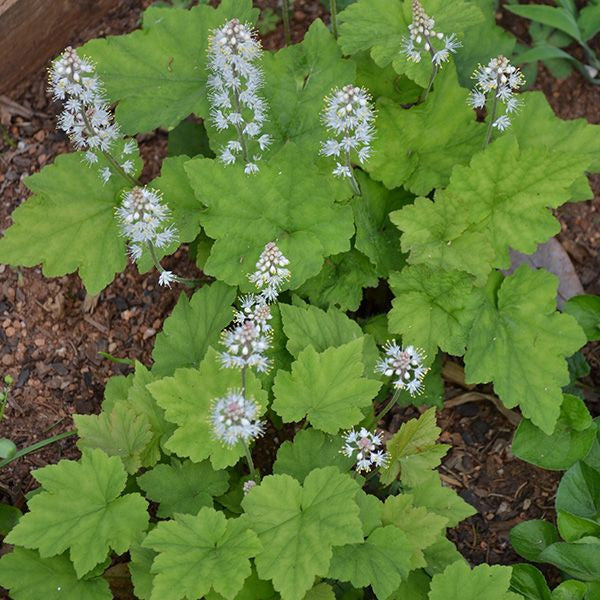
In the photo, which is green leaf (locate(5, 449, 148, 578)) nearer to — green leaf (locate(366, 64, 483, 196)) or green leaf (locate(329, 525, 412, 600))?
green leaf (locate(329, 525, 412, 600))

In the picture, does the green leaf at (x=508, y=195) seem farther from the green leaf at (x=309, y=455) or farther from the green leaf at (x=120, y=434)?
the green leaf at (x=120, y=434)

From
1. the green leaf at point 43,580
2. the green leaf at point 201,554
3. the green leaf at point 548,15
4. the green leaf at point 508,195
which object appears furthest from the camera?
the green leaf at point 548,15

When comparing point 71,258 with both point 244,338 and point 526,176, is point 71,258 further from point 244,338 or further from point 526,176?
→ point 526,176

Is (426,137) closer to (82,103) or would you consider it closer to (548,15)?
(548,15)

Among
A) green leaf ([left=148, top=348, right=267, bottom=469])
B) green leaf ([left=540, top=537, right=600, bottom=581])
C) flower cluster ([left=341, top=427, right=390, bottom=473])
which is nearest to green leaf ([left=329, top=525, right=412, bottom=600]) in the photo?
flower cluster ([left=341, top=427, right=390, bottom=473])

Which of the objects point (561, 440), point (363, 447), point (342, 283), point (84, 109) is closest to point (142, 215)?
point (84, 109)

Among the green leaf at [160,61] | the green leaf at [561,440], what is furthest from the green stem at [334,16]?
the green leaf at [561,440]
